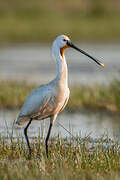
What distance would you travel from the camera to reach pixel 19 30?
26.4 m

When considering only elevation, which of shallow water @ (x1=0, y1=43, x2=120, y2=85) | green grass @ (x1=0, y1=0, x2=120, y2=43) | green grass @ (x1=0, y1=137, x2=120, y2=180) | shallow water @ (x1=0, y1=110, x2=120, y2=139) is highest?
green grass @ (x1=0, y1=0, x2=120, y2=43)

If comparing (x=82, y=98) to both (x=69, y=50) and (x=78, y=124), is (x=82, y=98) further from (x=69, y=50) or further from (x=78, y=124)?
(x=69, y=50)

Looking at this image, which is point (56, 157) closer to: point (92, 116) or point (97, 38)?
point (92, 116)

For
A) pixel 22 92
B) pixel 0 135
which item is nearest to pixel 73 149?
pixel 0 135

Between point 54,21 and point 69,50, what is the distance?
3.99 metres

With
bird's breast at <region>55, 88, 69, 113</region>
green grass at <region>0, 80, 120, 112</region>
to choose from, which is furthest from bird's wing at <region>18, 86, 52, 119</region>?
green grass at <region>0, 80, 120, 112</region>

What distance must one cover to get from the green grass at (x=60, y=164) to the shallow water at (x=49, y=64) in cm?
694

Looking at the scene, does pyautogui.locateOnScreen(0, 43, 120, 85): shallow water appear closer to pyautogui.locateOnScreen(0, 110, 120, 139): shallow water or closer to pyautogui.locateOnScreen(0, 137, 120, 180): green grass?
pyautogui.locateOnScreen(0, 110, 120, 139): shallow water

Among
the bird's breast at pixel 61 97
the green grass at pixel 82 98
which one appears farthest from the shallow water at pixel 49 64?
the bird's breast at pixel 61 97

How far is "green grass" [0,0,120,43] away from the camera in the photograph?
26484mm

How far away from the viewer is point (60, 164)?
6.12m

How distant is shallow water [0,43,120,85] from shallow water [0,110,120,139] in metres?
3.11

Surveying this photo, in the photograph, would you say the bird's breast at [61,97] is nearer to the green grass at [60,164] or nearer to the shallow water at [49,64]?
the green grass at [60,164]

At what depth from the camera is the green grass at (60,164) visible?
575 cm
